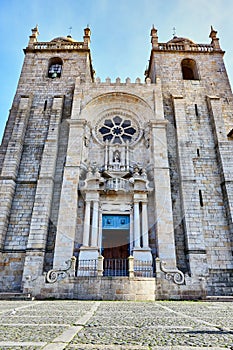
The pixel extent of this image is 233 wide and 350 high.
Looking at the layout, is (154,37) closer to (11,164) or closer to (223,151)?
(223,151)

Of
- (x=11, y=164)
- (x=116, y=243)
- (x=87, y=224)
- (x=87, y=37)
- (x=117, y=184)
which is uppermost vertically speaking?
(x=87, y=37)

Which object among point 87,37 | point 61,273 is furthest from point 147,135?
point 87,37

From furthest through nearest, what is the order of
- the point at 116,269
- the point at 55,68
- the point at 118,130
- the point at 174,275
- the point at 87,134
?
the point at 55,68, the point at 118,130, the point at 87,134, the point at 116,269, the point at 174,275

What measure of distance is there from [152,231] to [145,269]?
83.7 inches

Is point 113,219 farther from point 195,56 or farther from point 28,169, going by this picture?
point 195,56

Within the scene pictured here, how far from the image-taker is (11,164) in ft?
41.3

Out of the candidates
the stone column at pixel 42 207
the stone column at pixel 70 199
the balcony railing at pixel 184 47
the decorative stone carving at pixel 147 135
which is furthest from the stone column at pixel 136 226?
the balcony railing at pixel 184 47

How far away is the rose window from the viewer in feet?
48.2

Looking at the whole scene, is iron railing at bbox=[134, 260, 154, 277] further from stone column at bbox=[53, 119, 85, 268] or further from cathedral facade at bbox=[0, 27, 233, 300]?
stone column at bbox=[53, 119, 85, 268]

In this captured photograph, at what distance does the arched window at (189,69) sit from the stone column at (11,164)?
11.5 meters

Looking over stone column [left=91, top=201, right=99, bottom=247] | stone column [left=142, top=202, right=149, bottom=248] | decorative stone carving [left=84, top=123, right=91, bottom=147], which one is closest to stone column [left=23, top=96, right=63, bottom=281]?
decorative stone carving [left=84, top=123, right=91, bottom=147]

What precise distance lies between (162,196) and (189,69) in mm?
12120

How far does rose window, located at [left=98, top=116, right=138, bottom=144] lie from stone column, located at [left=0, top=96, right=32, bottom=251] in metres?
4.44

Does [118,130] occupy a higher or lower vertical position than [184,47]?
lower
